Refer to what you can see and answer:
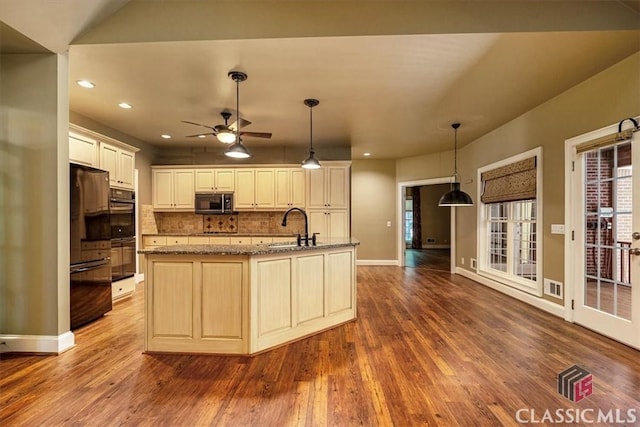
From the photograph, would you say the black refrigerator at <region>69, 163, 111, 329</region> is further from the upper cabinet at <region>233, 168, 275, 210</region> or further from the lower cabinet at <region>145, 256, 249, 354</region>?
the upper cabinet at <region>233, 168, 275, 210</region>

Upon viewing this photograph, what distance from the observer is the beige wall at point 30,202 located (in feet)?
9.12

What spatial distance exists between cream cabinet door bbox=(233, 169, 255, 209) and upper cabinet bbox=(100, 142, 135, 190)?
1848mm

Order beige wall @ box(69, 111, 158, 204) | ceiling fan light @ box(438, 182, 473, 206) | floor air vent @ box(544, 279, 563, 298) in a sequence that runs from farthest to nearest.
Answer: beige wall @ box(69, 111, 158, 204), ceiling fan light @ box(438, 182, 473, 206), floor air vent @ box(544, 279, 563, 298)

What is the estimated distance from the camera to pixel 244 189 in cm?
620

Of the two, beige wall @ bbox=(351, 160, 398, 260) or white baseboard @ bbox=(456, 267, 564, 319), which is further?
beige wall @ bbox=(351, 160, 398, 260)

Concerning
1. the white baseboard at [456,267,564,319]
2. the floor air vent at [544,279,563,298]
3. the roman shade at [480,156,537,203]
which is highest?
the roman shade at [480,156,537,203]

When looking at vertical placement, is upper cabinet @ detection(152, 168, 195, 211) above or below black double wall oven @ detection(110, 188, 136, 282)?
above

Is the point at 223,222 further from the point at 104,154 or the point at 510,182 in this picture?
the point at 510,182

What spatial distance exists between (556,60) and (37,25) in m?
4.45

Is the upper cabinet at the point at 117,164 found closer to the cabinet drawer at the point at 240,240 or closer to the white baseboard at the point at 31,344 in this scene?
the cabinet drawer at the point at 240,240

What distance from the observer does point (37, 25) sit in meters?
2.52

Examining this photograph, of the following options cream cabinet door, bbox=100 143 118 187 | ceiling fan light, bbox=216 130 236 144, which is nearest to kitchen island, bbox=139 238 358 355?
ceiling fan light, bbox=216 130 236 144

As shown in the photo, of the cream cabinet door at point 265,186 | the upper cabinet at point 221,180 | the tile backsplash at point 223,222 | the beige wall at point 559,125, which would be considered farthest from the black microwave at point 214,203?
the beige wall at point 559,125

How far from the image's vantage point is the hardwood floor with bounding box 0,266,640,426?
6.35 ft
